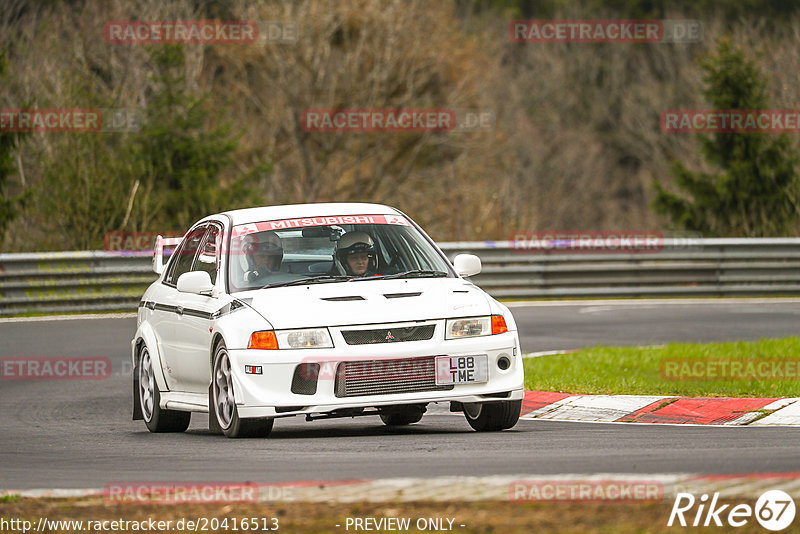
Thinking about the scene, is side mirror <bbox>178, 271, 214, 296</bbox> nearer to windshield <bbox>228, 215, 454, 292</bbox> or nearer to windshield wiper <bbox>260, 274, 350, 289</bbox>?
windshield <bbox>228, 215, 454, 292</bbox>

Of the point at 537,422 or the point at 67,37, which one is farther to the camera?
the point at 67,37

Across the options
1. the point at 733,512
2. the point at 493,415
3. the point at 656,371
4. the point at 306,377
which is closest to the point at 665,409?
the point at 493,415

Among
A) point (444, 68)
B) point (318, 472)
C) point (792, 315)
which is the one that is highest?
point (444, 68)

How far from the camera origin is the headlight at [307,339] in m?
9.34

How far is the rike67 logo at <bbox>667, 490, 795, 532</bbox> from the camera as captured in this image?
5906mm

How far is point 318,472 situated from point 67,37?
117 feet

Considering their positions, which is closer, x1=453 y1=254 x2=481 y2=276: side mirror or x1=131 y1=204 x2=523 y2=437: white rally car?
x1=131 y1=204 x2=523 y2=437: white rally car

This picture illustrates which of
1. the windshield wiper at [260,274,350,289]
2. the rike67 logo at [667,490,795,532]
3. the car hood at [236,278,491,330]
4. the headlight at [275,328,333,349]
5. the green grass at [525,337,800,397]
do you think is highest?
the windshield wiper at [260,274,350,289]

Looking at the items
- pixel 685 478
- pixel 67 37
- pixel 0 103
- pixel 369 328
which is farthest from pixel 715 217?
pixel 685 478

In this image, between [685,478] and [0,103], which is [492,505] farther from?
[0,103]

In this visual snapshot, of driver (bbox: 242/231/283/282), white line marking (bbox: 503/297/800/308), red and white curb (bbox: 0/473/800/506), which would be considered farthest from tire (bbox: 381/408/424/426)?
white line marking (bbox: 503/297/800/308)

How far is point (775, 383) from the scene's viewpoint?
1252 centimetres

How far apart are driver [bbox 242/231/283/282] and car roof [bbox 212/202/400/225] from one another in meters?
0.22

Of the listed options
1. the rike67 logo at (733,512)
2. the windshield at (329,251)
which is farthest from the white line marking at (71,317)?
the rike67 logo at (733,512)
